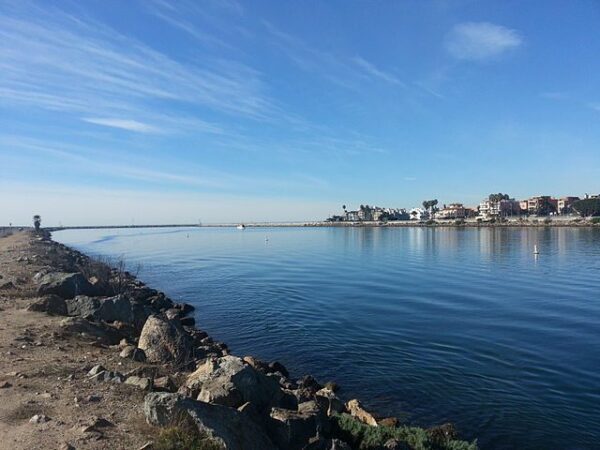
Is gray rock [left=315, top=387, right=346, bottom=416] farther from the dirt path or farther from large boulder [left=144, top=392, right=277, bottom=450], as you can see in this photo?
the dirt path

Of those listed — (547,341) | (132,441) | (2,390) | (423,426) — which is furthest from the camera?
(547,341)

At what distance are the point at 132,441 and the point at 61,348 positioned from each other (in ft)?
21.3

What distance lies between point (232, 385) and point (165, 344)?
→ 502cm

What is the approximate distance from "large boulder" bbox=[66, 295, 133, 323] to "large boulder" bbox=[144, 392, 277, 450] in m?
10.8

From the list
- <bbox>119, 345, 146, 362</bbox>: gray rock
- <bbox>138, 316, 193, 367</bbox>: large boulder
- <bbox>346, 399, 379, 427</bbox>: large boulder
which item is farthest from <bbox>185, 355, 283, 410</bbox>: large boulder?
<bbox>138, 316, 193, 367</bbox>: large boulder

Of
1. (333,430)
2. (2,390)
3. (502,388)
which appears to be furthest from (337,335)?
(2,390)

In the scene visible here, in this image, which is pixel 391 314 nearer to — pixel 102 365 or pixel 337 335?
pixel 337 335

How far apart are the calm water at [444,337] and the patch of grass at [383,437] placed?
2.12 metres

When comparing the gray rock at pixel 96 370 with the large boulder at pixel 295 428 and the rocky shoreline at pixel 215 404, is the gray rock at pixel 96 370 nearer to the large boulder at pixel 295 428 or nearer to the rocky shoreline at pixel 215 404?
the rocky shoreline at pixel 215 404

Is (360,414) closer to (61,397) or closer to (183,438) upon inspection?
(183,438)

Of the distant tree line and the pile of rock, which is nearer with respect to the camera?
the pile of rock

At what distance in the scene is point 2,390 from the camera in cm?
862

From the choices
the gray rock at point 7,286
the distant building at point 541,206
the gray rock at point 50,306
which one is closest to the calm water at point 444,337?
the gray rock at point 50,306

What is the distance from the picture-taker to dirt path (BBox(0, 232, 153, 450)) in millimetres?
6781
